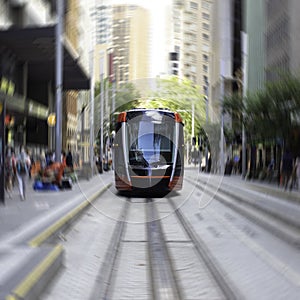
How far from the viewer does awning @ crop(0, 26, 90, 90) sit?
2091 cm

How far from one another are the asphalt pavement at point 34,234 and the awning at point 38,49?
5571 mm

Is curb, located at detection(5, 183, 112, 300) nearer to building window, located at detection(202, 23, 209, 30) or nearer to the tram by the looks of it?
the tram

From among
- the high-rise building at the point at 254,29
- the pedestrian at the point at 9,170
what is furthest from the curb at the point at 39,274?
the pedestrian at the point at 9,170

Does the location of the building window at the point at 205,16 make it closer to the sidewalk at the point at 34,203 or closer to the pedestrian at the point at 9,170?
the sidewalk at the point at 34,203

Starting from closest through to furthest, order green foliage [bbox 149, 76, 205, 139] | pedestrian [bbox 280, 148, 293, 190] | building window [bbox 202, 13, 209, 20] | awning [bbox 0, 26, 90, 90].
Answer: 1. building window [bbox 202, 13, 209, 20]
2. green foliage [bbox 149, 76, 205, 139]
3. awning [bbox 0, 26, 90, 90]
4. pedestrian [bbox 280, 148, 293, 190]

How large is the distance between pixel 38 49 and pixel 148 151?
735 inches

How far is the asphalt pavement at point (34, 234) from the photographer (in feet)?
17.0

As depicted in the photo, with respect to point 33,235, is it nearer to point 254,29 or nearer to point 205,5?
point 254,29

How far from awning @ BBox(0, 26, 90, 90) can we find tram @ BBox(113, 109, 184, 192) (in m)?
10.4

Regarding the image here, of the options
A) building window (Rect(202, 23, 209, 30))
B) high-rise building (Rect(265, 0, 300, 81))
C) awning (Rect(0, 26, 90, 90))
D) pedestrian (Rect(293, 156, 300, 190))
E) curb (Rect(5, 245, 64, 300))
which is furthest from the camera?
high-rise building (Rect(265, 0, 300, 81))

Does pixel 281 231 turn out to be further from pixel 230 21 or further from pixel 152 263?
pixel 230 21

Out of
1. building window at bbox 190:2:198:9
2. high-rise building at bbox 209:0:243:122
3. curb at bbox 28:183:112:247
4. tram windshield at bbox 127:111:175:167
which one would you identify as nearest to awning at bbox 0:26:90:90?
curb at bbox 28:183:112:247

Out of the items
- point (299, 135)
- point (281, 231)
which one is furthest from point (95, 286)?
point (299, 135)

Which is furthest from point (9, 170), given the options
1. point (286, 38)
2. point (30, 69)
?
point (286, 38)
